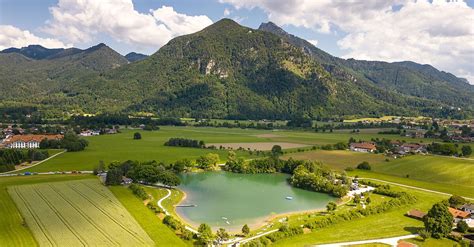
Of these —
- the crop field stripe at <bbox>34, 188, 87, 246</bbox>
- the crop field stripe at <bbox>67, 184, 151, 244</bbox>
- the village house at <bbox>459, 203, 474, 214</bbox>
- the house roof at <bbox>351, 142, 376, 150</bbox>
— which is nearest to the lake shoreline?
the crop field stripe at <bbox>67, 184, 151, 244</bbox>

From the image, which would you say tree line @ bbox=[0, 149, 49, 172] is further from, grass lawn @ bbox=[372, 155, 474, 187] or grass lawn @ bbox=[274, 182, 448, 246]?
grass lawn @ bbox=[372, 155, 474, 187]

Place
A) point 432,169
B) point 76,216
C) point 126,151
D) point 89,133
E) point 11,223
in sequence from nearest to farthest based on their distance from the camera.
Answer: point 11,223, point 76,216, point 432,169, point 126,151, point 89,133

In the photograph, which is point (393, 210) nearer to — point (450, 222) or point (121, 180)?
point (450, 222)

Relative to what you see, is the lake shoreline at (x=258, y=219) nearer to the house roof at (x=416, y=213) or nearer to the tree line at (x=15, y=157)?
the house roof at (x=416, y=213)

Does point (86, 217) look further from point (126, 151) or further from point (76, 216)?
point (126, 151)

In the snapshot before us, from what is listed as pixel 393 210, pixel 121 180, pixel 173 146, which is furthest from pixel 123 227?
pixel 173 146

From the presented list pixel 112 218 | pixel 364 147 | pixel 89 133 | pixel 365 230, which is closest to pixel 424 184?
pixel 365 230
